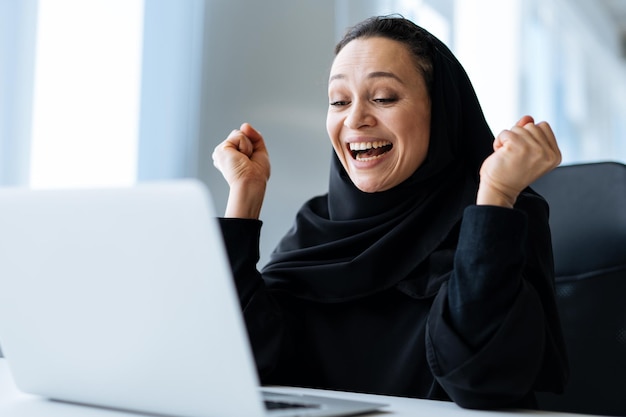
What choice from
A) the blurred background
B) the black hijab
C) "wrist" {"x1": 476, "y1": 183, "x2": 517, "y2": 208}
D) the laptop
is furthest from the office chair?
the blurred background

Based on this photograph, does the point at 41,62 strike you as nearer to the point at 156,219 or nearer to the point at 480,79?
the point at 156,219

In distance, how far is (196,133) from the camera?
84.9 inches

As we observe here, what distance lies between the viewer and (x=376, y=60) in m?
1.33

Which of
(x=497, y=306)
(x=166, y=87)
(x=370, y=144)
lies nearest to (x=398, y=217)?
(x=370, y=144)

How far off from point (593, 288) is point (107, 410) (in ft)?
3.20

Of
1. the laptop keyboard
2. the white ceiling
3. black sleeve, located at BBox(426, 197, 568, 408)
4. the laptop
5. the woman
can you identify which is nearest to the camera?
the laptop

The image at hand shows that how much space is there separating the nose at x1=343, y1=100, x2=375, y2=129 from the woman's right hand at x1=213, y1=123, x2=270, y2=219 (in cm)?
19

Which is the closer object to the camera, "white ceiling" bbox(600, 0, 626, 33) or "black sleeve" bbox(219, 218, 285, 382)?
"black sleeve" bbox(219, 218, 285, 382)

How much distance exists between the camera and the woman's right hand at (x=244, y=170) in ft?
4.39

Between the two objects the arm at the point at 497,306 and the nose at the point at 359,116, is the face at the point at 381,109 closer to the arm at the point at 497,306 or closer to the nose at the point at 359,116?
the nose at the point at 359,116

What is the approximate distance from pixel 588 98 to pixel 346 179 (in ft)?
19.2

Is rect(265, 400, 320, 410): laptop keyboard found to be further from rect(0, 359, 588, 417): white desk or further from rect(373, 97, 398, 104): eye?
rect(373, 97, 398, 104): eye

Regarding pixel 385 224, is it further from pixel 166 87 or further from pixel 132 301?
pixel 166 87

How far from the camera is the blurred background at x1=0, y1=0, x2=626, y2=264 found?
1.76 m
